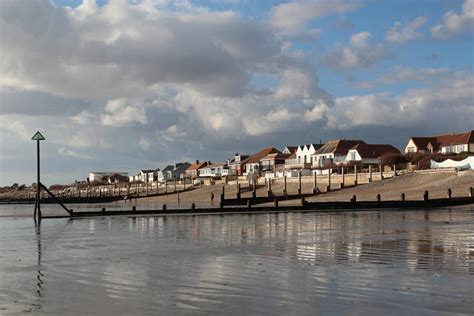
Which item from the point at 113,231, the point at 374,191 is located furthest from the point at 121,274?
the point at 374,191

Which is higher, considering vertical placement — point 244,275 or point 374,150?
point 374,150

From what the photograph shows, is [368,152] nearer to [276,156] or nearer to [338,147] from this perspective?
[338,147]

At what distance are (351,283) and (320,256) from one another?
178 inches

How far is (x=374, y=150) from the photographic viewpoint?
126 m

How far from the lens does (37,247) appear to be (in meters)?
20.0

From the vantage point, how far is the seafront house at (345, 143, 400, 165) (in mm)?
120438

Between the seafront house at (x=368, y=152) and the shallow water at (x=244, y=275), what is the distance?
100 metres

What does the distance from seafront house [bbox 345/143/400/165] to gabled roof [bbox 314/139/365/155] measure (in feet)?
10.8

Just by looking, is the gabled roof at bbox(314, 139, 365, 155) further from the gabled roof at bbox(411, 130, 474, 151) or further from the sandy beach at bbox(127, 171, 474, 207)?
the sandy beach at bbox(127, 171, 474, 207)

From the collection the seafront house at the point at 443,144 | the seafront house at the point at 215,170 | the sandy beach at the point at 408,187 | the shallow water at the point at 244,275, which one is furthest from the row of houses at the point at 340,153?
the shallow water at the point at 244,275

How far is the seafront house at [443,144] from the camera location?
369 feet

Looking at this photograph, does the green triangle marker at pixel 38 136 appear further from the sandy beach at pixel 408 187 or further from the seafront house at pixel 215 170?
the seafront house at pixel 215 170

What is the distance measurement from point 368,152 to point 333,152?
1007 centimetres

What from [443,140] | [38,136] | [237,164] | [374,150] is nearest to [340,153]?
[374,150]
